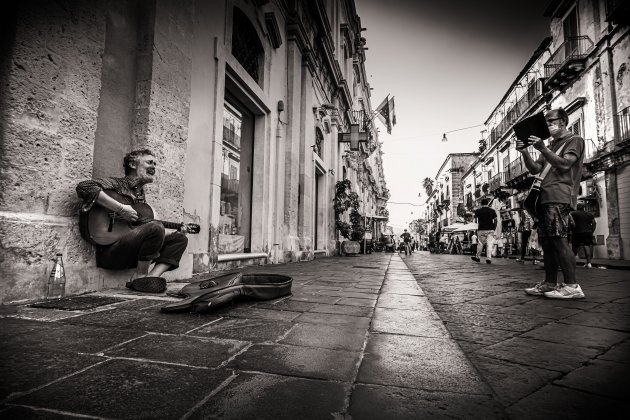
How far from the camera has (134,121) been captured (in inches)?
131

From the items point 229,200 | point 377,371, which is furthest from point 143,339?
point 229,200

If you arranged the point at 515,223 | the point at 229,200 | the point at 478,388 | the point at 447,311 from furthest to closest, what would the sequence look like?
1. the point at 515,223
2. the point at 229,200
3. the point at 447,311
4. the point at 478,388

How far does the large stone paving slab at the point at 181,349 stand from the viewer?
4.19ft

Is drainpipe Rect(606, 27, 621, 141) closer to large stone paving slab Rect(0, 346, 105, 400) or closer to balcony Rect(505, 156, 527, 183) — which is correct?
balcony Rect(505, 156, 527, 183)

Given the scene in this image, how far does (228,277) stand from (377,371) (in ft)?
5.92

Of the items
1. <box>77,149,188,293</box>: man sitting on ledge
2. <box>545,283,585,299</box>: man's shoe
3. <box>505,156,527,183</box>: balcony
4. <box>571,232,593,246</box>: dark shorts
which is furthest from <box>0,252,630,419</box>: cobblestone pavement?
<box>505,156,527,183</box>: balcony

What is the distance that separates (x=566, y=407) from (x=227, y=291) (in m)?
1.82

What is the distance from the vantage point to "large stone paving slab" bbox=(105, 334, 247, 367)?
1276mm

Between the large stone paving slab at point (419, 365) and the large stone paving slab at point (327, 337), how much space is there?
73mm

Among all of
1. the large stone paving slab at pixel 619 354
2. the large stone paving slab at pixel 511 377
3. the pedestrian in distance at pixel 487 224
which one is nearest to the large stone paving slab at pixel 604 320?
the large stone paving slab at pixel 619 354

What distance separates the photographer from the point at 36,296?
2.34m

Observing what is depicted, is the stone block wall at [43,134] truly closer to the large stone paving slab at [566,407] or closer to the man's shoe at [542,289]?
the large stone paving slab at [566,407]

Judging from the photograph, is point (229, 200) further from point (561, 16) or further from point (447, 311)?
Result: point (561, 16)

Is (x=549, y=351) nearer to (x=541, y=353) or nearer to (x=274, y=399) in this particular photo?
(x=541, y=353)
